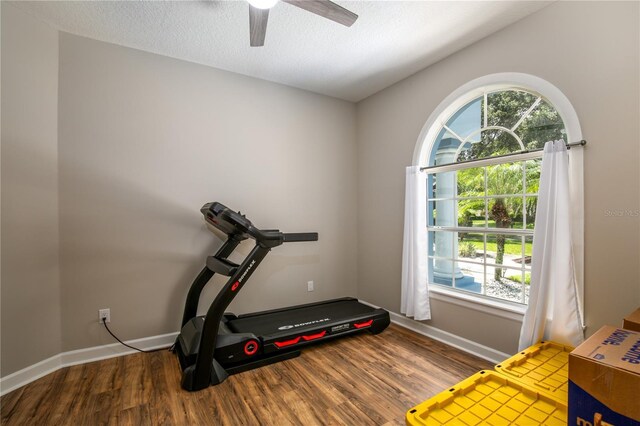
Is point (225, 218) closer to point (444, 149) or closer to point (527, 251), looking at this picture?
point (444, 149)

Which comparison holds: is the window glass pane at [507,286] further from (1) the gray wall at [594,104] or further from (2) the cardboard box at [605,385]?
(2) the cardboard box at [605,385]

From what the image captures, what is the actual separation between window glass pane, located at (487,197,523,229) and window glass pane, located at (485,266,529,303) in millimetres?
392

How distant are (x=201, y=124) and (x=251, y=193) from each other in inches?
33.9

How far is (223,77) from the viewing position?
3.00m

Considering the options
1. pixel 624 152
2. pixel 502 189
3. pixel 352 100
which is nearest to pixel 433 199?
pixel 502 189

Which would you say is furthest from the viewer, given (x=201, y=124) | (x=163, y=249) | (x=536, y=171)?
(x=201, y=124)

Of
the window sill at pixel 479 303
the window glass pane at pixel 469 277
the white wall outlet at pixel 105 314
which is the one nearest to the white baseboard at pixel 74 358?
the white wall outlet at pixel 105 314

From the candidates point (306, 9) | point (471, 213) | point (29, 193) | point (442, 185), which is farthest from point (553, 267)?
point (29, 193)

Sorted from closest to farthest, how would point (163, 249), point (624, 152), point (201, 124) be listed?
point (624, 152), point (163, 249), point (201, 124)

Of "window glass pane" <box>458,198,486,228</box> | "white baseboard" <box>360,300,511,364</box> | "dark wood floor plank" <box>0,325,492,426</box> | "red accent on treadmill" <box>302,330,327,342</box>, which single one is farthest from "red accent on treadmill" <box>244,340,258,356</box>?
"window glass pane" <box>458,198,486,228</box>

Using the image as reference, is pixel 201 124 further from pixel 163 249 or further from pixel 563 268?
pixel 563 268

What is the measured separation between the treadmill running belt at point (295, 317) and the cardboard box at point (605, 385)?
1.87 metres

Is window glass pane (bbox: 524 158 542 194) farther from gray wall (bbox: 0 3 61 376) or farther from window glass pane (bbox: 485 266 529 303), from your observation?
gray wall (bbox: 0 3 61 376)

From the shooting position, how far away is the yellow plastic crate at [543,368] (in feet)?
4.96
